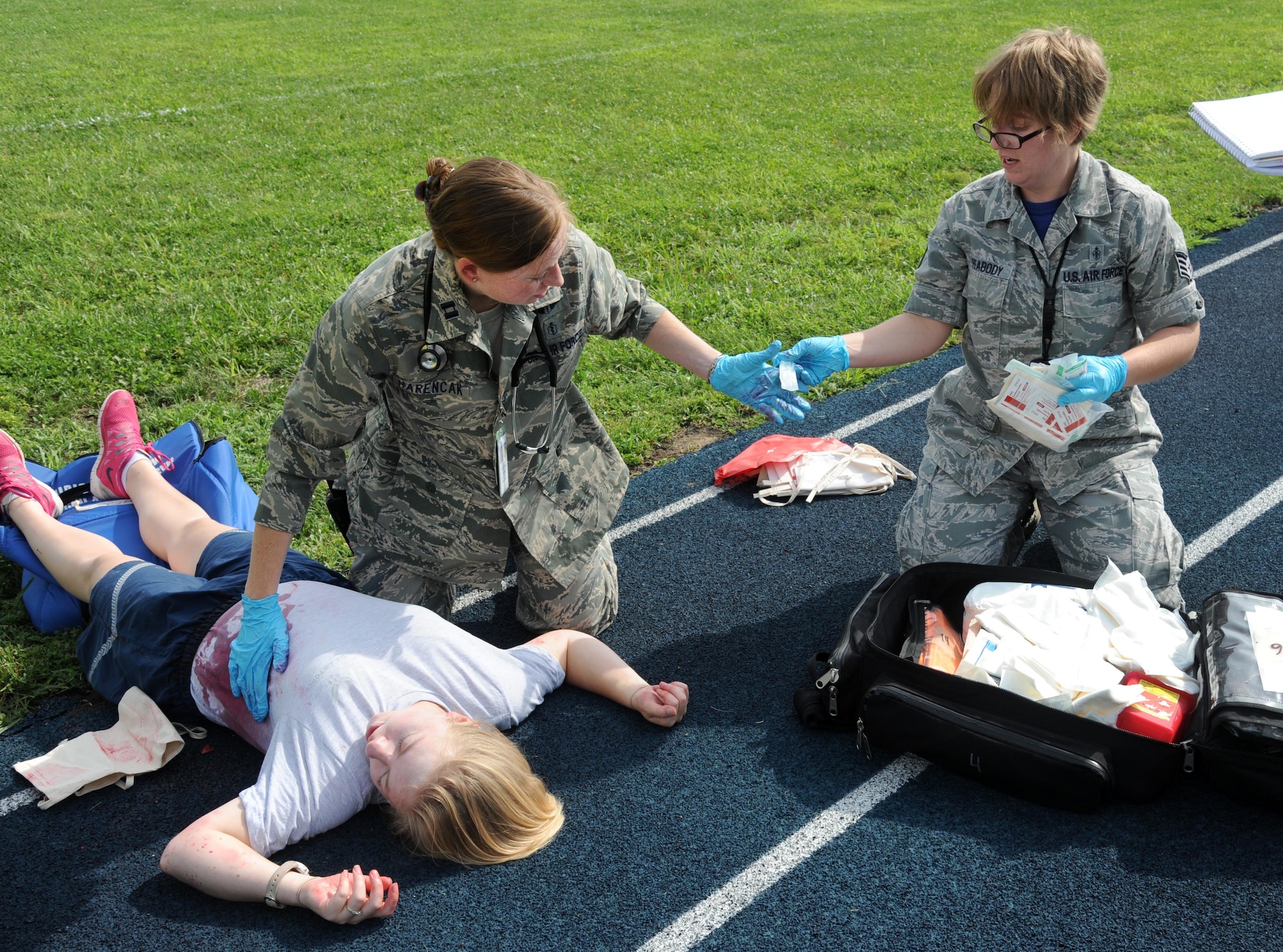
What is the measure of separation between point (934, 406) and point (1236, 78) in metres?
9.29

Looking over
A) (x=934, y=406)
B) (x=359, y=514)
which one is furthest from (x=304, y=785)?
(x=934, y=406)

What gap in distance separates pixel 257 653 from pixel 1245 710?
8.77ft

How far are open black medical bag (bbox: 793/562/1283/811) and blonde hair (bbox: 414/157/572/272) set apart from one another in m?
1.48

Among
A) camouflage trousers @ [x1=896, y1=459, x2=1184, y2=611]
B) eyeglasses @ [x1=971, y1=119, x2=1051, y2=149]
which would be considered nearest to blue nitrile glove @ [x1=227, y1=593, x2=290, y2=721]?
camouflage trousers @ [x1=896, y1=459, x2=1184, y2=611]

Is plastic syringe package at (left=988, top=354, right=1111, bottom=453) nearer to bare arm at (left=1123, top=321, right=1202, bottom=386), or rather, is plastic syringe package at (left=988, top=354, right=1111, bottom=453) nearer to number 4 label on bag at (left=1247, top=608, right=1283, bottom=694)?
bare arm at (left=1123, top=321, right=1202, bottom=386)

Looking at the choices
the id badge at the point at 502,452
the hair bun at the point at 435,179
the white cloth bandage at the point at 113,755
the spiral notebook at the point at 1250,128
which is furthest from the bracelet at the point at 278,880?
the spiral notebook at the point at 1250,128

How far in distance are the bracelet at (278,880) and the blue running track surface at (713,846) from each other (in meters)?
0.06

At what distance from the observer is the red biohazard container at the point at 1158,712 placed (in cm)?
280

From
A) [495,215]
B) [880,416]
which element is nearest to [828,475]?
[880,416]

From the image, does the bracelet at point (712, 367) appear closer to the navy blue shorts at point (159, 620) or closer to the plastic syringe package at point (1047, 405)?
the plastic syringe package at point (1047, 405)

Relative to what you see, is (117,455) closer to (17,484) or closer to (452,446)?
(17,484)

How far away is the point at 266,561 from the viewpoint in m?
3.01

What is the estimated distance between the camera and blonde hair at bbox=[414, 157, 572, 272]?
266 cm

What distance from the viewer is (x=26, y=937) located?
266 centimetres
